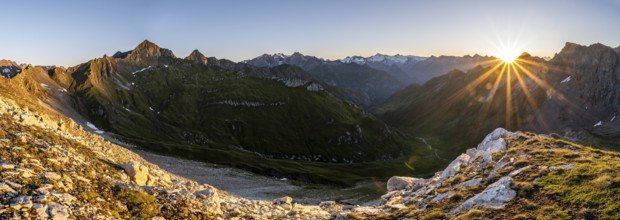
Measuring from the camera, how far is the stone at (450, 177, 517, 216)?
2720cm

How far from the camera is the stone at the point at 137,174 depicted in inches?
1187

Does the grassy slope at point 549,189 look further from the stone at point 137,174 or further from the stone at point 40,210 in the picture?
the stone at point 40,210

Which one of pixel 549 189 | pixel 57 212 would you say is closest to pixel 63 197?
pixel 57 212

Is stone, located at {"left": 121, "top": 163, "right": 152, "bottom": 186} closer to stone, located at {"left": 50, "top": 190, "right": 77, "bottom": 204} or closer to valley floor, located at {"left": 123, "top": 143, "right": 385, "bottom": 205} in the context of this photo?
stone, located at {"left": 50, "top": 190, "right": 77, "bottom": 204}

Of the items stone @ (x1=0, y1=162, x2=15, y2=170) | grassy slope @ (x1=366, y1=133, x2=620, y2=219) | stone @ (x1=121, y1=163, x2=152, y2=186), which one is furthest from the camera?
stone @ (x1=121, y1=163, x2=152, y2=186)

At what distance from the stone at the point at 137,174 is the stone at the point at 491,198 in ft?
75.5

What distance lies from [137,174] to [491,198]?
2611 centimetres

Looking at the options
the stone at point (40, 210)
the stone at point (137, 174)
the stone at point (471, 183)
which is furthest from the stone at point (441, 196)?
the stone at point (40, 210)

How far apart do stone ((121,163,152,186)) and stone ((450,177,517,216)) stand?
23.0 meters

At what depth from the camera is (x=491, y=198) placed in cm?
2808

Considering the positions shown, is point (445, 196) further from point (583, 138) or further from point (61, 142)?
point (583, 138)

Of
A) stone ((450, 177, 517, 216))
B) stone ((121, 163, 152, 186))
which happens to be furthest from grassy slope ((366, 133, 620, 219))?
stone ((121, 163, 152, 186))

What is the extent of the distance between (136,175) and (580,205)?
2981 cm

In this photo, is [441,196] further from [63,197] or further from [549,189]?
[63,197]
